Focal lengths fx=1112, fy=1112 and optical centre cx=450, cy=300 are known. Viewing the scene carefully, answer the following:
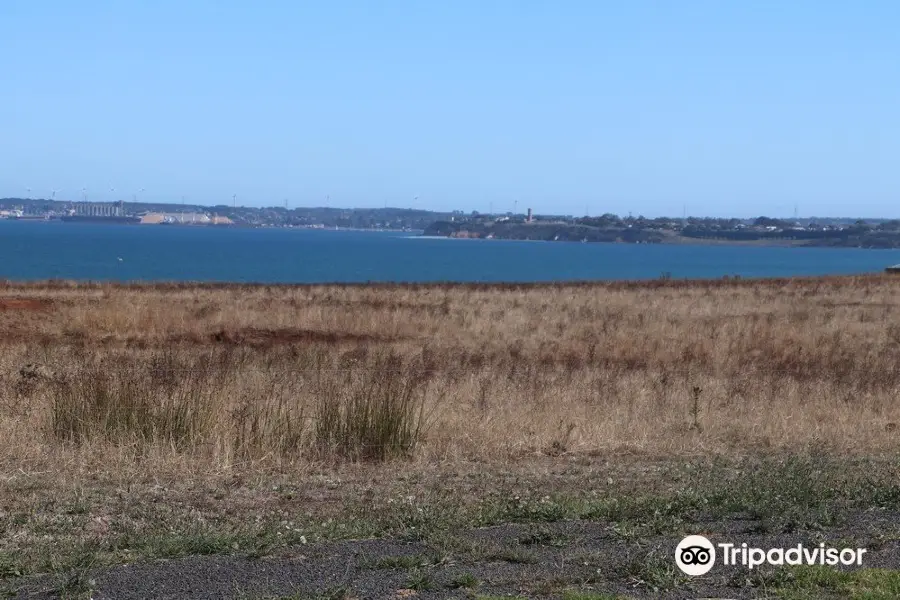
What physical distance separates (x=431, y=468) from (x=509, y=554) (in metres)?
3.60

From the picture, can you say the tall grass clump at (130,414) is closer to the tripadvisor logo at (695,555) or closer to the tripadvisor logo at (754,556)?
the tripadvisor logo at (695,555)

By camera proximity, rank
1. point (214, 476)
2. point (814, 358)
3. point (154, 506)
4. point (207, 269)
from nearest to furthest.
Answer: point (154, 506) → point (214, 476) → point (814, 358) → point (207, 269)

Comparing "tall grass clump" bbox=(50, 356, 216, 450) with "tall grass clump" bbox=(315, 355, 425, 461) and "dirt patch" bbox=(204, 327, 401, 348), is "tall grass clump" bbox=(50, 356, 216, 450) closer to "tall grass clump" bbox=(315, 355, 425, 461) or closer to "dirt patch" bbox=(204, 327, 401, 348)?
"tall grass clump" bbox=(315, 355, 425, 461)

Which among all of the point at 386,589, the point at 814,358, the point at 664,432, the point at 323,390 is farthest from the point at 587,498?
the point at 814,358

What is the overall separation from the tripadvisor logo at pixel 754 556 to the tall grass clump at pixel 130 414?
581 cm

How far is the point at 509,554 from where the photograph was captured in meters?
6.91

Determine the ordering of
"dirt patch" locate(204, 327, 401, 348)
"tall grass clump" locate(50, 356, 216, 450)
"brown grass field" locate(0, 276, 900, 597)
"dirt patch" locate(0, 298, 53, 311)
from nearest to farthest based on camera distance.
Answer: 1. "brown grass field" locate(0, 276, 900, 597)
2. "tall grass clump" locate(50, 356, 216, 450)
3. "dirt patch" locate(204, 327, 401, 348)
4. "dirt patch" locate(0, 298, 53, 311)

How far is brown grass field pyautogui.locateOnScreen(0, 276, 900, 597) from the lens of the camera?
8148 mm

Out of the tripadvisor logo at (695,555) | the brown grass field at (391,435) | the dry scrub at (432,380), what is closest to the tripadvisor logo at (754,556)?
the tripadvisor logo at (695,555)

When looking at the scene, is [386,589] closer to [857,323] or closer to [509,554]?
[509,554]

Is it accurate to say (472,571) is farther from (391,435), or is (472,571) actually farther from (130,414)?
(130,414)

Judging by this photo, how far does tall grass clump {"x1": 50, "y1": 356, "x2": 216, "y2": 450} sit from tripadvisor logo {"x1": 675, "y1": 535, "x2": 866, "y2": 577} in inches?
229

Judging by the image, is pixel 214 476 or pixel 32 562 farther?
pixel 214 476

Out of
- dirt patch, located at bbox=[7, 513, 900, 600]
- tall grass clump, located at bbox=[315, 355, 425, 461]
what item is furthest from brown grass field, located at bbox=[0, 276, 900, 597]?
dirt patch, located at bbox=[7, 513, 900, 600]
